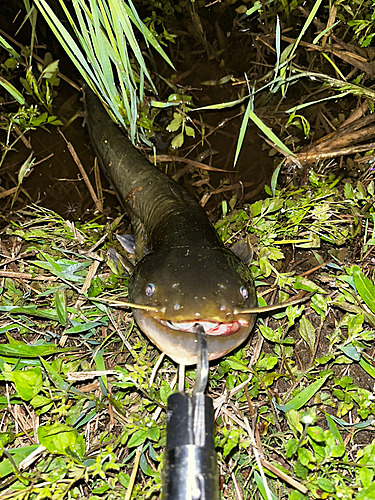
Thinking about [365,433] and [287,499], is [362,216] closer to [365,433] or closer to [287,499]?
[365,433]

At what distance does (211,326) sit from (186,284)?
0.25 meters

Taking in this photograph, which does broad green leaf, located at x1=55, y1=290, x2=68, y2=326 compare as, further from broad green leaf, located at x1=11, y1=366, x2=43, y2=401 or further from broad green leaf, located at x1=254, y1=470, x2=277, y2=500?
broad green leaf, located at x1=254, y1=470, x2=277, y2=500

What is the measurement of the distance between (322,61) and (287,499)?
346 cm

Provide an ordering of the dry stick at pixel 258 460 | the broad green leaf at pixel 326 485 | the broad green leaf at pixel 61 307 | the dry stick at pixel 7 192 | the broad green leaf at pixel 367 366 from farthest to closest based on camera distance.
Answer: the dry stick at pixel 7 192 → the broad green leaf at pixel 61 307 → the broad green leaf at pixel 367 366 → the dry stick at pixel 258 460 → the broad green leaf at pixel 326 485

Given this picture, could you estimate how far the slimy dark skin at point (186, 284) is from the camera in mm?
2062

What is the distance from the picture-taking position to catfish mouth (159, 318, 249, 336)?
2.11 metres

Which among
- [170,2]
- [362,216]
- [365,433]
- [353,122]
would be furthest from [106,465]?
[170,2]

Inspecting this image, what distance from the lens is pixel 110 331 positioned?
2.62 metres

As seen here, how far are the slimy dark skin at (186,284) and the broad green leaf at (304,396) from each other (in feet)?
1.38

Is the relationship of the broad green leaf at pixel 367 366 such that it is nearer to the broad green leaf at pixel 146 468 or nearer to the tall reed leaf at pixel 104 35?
the broad green leaf at pixel 146 468

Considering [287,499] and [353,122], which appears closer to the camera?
[287,499]

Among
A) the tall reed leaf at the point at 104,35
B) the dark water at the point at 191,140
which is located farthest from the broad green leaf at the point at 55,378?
the tall reed leaf at the point at 104,35

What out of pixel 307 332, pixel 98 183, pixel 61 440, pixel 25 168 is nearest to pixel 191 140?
pixel 98 183

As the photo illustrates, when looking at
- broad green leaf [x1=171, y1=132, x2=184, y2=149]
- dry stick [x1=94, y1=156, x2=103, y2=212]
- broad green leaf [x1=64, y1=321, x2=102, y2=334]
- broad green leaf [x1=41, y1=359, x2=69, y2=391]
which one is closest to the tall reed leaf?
broad green leaf [x1=171, y1=132, x2=184, y2=149]
